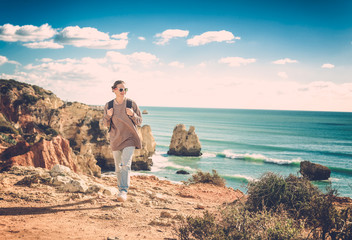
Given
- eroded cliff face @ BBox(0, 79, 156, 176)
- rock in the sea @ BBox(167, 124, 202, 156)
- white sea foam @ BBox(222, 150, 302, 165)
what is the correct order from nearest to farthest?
eroded cliff face @ BBox(0, 79, 156, 176) < white sea foam @ BBox(222, 150, 302, 165) < rock in the sea @ BBox(167, 124, 202, 156)

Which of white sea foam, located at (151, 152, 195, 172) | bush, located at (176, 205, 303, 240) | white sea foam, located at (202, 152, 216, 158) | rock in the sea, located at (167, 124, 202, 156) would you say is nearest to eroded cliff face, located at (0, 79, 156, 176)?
white sea foam, located at (151, 152, 195, 172)

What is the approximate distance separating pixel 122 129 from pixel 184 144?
32.8 meters

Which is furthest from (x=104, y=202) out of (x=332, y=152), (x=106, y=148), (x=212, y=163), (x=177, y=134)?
(x=332, y=152)

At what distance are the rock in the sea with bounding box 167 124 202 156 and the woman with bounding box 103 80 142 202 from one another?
106 ft

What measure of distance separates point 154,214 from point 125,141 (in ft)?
5.18

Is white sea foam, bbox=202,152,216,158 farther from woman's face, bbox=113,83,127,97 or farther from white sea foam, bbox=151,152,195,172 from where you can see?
woman's face, bbox=113,83,127,97

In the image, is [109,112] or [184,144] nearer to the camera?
[109,112]

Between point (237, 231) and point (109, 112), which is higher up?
point (109, 112)

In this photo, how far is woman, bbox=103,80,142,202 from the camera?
4.61 m

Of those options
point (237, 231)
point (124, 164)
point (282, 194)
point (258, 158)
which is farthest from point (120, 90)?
point (258, 158)

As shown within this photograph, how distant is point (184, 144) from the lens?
1464 inches

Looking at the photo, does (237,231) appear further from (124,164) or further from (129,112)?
(129,112)

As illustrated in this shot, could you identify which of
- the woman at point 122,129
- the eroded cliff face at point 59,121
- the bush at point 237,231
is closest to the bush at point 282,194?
the bush at point 237,231

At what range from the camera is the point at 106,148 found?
23.7 metres
